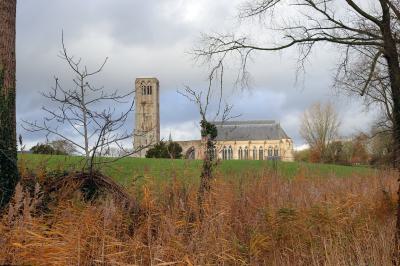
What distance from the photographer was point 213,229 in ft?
18.5

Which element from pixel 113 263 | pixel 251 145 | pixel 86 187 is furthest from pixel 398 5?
pixel 251 145

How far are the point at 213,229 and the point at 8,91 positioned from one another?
3470 mm

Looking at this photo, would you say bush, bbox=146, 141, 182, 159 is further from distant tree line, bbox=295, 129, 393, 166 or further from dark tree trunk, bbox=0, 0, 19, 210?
distant tree line, bbox=295, 129, 393, 166

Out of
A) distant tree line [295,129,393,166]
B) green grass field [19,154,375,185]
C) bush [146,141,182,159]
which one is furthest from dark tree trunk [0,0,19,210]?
distant tree line [295,129,393,166]

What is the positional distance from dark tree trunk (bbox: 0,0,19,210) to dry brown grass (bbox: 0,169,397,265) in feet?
2.28

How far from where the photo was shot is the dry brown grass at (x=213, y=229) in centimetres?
418

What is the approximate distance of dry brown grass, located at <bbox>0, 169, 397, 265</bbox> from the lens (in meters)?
4.18

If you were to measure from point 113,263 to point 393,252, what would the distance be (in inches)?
152

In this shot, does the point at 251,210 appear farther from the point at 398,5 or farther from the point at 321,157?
the point at 321,157

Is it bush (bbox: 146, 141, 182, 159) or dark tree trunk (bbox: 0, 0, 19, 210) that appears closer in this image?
dark tree trunk (bbox: 0, 0, 19, 210)

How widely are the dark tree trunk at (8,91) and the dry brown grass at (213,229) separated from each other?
0.70 meters

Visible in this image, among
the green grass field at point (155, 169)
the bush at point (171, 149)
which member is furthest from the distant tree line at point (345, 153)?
the green grass field at point (155, 169)

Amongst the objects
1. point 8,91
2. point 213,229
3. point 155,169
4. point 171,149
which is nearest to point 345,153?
point 155,169

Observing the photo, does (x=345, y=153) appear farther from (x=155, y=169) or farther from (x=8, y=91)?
(x=8, y=91)
